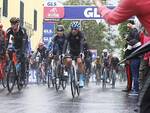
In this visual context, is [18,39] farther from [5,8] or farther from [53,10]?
[53,10]

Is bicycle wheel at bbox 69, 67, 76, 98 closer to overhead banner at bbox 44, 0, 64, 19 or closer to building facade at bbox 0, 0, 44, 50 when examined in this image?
building facade at bbox 0, 0, 44, 50

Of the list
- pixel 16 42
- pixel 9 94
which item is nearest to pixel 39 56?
pixel 16 42

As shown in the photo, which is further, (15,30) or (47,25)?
(47,25)

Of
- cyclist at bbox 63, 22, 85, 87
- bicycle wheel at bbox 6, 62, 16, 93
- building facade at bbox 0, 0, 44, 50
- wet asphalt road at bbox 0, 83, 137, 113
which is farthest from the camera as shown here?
building facade at bbox 0, 0, 44, 50

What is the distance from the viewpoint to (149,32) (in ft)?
12.9

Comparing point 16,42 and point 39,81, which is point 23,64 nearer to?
point 16,42

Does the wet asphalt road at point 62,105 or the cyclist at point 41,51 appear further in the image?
the cyclist at point 41,51

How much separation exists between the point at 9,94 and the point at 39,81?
10134 millimetres

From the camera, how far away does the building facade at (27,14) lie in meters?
36.0

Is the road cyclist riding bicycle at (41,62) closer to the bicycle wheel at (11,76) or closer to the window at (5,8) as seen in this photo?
the bicycle wheel at (11,76)

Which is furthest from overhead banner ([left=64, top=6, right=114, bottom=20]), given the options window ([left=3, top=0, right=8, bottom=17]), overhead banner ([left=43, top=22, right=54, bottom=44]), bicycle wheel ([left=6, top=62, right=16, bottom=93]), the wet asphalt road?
the wet asphalt road

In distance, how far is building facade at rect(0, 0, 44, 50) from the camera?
118 feet

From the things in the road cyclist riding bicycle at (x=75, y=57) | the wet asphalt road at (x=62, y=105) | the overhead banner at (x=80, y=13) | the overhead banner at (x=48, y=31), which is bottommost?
the wet asphalt road at (x=62, y=105)

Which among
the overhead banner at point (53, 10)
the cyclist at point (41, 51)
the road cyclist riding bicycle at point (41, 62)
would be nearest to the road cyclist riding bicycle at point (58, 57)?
the road cyclist riding bicycle at point (41, 62)
